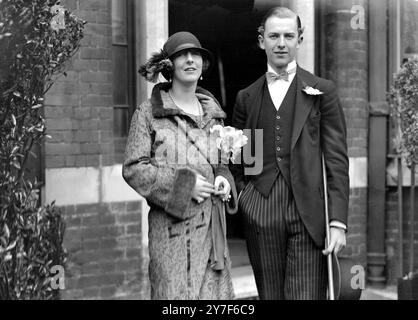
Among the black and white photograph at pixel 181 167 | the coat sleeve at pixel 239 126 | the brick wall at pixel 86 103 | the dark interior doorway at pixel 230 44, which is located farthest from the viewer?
the dark interior doorway at pixel 230 44

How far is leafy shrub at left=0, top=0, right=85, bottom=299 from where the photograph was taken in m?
3.15

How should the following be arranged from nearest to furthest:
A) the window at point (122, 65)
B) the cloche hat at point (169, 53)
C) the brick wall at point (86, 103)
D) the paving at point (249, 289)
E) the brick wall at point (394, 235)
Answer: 1. the cloche hat at point (169, 53)
2. the brick wall at point (86, 103)
3. the window at point (122, 65)
4. the paving at point (249, 289)
5. the brick wall at point (394, 235)

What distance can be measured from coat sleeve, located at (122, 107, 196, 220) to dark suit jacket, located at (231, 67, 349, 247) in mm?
630

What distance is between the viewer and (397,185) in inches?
278

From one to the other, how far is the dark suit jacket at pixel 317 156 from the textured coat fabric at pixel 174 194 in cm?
48

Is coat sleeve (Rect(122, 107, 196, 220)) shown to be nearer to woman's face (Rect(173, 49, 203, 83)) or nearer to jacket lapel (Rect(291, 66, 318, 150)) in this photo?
woman's face (Rect(173, 49, 203, 83))

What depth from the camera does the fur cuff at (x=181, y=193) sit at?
11.2ft

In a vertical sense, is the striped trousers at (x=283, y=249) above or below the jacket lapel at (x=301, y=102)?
A: below

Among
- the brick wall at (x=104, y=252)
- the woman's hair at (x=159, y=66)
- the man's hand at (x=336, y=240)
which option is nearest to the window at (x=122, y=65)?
the brick wall at (x=104, y=252)

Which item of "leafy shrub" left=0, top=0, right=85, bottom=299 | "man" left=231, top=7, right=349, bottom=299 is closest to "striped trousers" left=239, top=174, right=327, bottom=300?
"man" left=231, top=7, right=349, bottom=299

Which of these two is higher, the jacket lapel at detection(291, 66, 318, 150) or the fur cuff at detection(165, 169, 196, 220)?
the jacket lapel at detection(291, 66, 318, 150)

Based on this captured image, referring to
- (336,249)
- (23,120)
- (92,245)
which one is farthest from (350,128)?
(23,120)

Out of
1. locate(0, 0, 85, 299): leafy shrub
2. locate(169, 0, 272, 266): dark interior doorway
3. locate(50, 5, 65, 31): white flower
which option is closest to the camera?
locate(0, 0, 85, 299): leafy shrub

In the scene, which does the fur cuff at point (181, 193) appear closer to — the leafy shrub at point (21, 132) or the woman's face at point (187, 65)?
the woman's face at point (187, 65)
